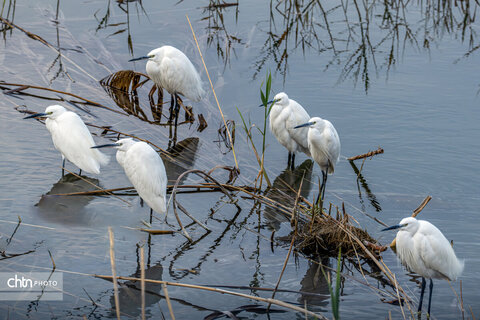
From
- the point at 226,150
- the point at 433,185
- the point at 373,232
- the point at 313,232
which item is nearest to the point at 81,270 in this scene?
the point at 313,232

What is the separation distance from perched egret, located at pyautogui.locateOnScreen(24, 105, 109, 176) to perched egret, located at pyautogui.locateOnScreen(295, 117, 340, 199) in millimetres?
1785

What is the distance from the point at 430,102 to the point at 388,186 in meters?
1.82

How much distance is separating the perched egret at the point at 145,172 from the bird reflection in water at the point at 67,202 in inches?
16.6

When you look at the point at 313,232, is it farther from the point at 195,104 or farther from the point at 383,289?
the point at 195,104

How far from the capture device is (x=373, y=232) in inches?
189

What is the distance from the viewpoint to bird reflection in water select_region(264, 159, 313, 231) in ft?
15.9

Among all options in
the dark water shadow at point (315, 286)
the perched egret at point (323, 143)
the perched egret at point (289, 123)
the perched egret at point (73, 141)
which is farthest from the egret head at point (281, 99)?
the dark water shadow at point (315, 286)

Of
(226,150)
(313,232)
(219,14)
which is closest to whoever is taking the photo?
(313,232)

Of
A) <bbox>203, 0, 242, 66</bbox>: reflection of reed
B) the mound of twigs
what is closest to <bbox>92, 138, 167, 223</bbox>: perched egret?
the mound of twigs

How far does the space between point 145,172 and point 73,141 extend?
96 centimetres

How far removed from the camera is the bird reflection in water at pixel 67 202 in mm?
4559

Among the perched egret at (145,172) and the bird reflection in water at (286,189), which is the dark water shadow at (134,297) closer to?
the perched egret at (145,172)

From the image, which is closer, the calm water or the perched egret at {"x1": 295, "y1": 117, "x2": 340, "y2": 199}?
the calm water

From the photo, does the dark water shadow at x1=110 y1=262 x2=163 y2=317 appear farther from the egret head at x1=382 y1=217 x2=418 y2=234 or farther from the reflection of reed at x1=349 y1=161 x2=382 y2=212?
the reflection of reed at x1=349 y1=161 x2=382 y2=212
